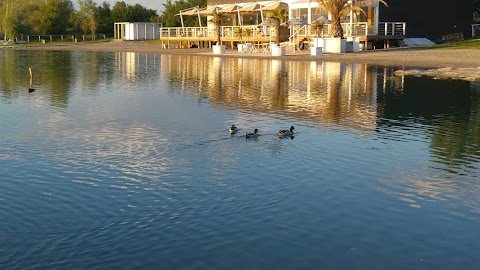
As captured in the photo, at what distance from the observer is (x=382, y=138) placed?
18.6 m

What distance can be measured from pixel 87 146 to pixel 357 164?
6998mm

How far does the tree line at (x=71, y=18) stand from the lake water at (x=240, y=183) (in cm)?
7964

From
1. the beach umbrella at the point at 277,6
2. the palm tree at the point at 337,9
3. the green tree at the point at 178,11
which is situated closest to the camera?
the palm tree at the point at 337,9

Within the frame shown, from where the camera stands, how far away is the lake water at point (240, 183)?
997 cm

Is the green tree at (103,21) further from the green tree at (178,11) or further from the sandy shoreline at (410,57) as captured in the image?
the sandy shoreline at (410,57)

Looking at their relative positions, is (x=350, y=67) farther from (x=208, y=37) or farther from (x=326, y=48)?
(x=208, y=37)

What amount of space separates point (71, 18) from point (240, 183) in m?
96.4

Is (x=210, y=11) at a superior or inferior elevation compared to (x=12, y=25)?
superior

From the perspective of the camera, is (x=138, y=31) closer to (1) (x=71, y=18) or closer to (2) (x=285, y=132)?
(1) (x=71, y=18)

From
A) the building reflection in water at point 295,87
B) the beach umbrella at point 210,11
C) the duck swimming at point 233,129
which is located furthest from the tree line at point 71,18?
the duck swimming at point 233,129

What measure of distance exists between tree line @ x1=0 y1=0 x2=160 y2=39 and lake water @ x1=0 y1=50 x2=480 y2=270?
7964 centimetres

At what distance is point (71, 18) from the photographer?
342 feet

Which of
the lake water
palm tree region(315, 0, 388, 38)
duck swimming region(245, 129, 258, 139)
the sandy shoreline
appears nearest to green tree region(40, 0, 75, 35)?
the sandy shoreline

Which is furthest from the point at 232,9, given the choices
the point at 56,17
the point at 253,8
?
the point at 56,17
